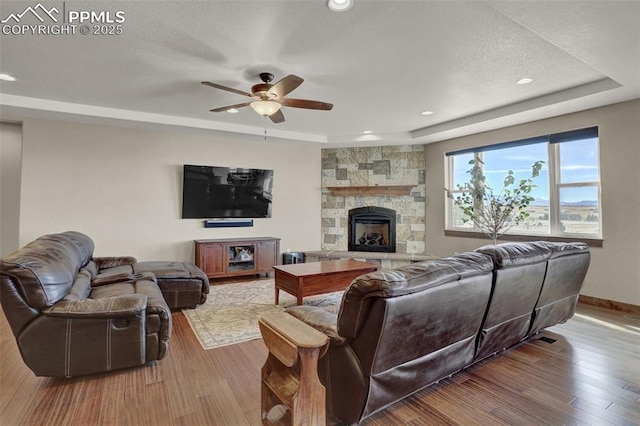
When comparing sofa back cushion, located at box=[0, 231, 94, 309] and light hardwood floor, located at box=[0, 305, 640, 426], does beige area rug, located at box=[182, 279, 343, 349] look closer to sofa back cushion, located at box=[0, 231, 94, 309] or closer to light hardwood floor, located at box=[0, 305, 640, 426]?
light hardwood floor, located at box=[0, 305, 640, 426]

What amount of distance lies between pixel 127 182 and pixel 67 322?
3374 mm

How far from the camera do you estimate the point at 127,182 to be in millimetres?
5035

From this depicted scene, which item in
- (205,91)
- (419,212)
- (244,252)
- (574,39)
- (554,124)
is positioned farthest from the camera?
(419,212)

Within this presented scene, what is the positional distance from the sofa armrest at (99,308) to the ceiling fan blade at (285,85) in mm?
2114

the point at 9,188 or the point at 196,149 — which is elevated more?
the point at 196,149

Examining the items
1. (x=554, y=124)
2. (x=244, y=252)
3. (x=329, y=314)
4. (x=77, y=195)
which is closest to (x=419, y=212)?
(x=554, y=124)

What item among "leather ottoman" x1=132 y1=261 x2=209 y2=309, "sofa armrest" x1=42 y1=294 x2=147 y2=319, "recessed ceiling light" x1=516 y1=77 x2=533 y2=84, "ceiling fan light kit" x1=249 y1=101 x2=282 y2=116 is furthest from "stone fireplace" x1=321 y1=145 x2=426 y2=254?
"sofa armrest" x1=42 y1=294 x2=147 y2=319

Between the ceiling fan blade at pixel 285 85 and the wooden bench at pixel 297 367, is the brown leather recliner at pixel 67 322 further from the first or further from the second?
the ceiling fan blade at pixel 285 85

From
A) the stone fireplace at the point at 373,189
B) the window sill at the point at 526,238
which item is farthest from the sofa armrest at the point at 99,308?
the window sill at the point at 526,238

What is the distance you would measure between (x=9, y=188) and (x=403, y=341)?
638 centimetres

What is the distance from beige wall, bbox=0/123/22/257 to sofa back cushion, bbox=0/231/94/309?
2.99m

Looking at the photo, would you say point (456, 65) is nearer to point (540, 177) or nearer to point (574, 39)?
point (574, 39)

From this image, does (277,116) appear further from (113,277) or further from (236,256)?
(236,256)

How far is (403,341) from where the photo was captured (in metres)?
1.68
